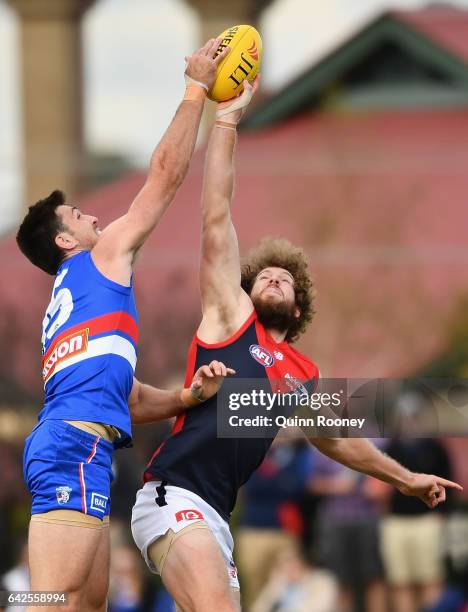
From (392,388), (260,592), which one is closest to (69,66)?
(260,592)

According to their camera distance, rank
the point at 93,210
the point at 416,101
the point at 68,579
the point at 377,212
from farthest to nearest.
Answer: the point at 416,101, the point at 93,210, the point at 377,212, the point at 68,579

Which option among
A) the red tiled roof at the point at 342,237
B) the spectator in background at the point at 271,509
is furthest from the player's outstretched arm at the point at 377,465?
the red tiled roof at the point at 342,237

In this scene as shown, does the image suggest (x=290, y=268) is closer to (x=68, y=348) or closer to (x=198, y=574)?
(x=68, y=348)

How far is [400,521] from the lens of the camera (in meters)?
13.9

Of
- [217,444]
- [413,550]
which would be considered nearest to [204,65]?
[217,444]

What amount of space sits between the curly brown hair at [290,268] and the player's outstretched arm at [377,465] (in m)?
0.61

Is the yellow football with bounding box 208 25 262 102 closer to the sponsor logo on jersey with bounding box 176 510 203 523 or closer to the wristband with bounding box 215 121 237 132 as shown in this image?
the wristband with bounding box 215 121 237 132

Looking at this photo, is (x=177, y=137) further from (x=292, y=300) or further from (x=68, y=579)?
(x=68, y=579)

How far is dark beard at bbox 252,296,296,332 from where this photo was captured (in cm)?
897

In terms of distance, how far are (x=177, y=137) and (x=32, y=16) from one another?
103 ft

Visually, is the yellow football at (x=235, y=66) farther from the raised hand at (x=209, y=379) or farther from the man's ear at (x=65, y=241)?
the raised hand at (x=209, y=379)

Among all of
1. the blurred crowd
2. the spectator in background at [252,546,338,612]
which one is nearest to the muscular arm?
the blurred crowd

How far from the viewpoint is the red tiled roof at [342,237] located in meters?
22.1

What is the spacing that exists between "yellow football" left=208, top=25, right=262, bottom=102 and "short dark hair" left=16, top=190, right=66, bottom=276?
98 cm
